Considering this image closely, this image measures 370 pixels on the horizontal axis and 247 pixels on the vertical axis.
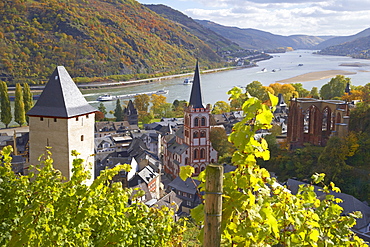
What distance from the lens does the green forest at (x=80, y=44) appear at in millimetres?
69688

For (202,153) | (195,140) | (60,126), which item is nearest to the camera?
(60,126)

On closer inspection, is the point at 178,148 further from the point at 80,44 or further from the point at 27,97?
the point at 80,44

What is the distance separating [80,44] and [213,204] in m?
82.3

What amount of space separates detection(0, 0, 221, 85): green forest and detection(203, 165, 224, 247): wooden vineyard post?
66540 millimetres

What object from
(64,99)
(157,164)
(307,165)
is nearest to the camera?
(64,99)

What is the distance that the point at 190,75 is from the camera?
9362 cm

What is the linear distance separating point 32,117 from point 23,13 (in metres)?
79.4

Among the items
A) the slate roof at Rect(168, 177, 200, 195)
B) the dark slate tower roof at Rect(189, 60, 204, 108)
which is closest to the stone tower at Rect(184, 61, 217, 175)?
the dark slate tower roof at Rect(189, 60, 204, 108)

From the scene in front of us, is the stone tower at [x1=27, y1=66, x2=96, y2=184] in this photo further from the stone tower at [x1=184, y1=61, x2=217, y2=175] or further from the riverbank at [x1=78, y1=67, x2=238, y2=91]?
the riverbank at [x1=78, y1=67, x2=238, y2=91]

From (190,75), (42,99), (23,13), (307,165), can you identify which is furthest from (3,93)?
(190,75)

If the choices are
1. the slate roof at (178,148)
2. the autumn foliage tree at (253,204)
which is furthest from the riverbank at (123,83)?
the autumn foliage tree at (253,204)

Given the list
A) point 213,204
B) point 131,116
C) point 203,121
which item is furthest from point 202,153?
point 213,204

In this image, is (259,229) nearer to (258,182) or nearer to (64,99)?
(258,182)

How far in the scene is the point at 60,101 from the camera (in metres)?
8.76
